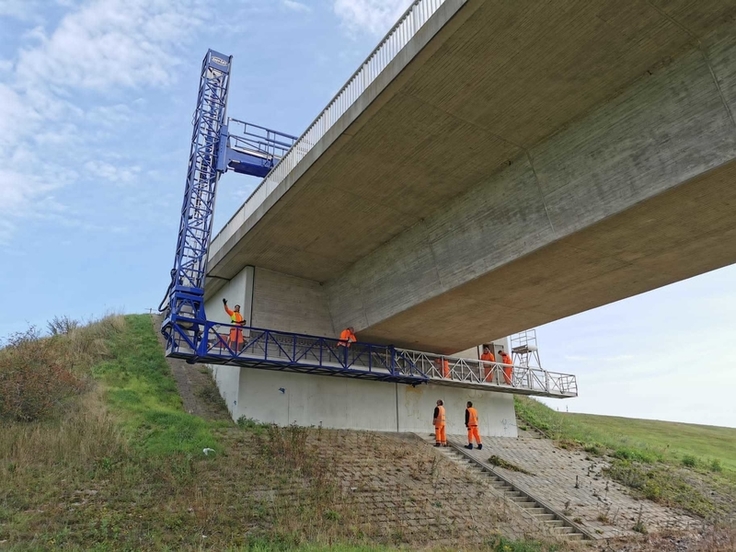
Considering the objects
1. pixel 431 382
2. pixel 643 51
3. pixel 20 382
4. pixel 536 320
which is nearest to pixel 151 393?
pixel 20 382

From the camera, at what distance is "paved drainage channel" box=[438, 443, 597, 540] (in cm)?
1275

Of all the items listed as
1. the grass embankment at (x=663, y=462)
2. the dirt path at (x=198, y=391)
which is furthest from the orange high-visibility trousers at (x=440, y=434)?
the dirt path at (x=198, y=391)

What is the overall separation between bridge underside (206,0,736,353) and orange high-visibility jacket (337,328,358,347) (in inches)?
25.9

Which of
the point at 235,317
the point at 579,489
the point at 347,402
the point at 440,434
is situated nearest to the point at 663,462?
the point at 579,489

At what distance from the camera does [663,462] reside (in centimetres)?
2262

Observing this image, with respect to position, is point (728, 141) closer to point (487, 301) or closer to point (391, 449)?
point (487, 301)

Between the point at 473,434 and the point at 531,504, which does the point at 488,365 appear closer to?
the point at 473,434

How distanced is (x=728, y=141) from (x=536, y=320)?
374 inches

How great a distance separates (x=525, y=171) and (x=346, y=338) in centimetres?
889

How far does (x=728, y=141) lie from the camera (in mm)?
9031

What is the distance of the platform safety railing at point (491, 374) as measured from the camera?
21094 millimetres

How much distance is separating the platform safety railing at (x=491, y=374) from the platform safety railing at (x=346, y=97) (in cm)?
797

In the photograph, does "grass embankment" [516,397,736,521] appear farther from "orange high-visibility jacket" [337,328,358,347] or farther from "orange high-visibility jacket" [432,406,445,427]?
"orange high-visibility jacket" [337,328,358,347]

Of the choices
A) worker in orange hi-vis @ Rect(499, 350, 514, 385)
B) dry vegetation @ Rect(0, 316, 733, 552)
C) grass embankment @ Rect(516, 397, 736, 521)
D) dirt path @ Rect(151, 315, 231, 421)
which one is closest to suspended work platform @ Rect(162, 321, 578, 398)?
worker in orange hi-vis @ Rect(499, 350, 514, 385)
